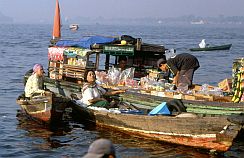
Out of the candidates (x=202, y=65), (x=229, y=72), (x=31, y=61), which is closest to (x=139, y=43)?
(x=229, y=72)

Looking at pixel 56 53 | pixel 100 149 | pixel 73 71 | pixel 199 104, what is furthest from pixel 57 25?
pixel 100 149

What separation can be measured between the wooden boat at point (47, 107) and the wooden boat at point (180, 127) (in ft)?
2.93

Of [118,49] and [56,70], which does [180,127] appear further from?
[56,70]

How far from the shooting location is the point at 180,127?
37.7 feet

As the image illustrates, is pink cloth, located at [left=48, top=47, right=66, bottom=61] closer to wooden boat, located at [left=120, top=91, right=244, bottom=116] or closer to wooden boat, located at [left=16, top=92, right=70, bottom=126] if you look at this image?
wooden boat, located at [left=16, top=92, right=70, bottom=126]

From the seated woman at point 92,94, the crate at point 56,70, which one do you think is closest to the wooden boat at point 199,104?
the seated woman at point 92,94

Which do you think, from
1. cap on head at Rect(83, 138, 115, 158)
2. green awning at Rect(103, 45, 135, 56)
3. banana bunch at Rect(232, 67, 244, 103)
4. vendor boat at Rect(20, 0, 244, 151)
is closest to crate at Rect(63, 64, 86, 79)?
vendor boat at Rect(20, 0, 244, 151)

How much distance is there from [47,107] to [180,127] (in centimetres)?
399

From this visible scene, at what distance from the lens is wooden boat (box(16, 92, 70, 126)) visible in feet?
44.6

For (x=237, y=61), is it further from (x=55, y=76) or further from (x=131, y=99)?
(x=55, y=76)

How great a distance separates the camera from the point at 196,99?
12992mm

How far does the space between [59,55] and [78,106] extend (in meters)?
3.23

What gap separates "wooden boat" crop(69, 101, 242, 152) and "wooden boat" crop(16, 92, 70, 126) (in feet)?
2.93

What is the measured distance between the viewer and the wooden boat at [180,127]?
10.7 m
